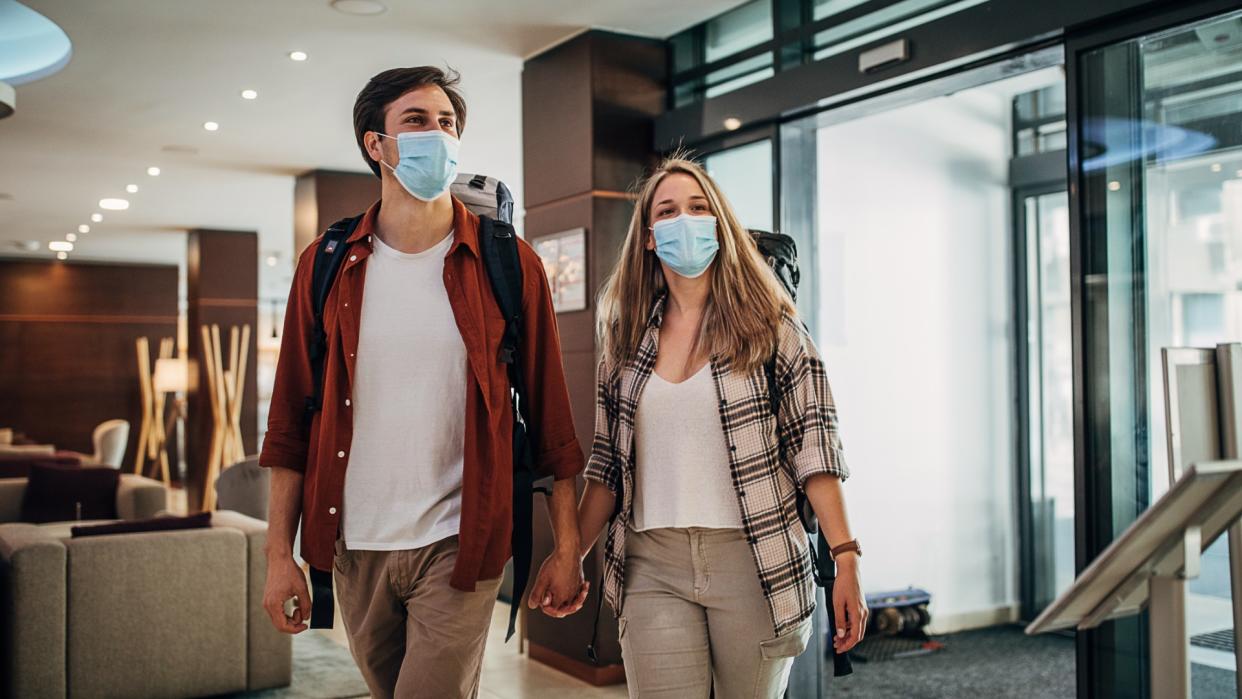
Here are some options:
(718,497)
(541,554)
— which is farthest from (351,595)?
(541,554)

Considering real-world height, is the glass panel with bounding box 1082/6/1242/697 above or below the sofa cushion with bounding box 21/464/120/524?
above

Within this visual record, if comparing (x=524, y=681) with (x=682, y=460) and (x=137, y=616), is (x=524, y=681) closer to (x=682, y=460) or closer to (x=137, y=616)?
(x=137, y=616)

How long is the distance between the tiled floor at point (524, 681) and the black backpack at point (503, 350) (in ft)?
8.40

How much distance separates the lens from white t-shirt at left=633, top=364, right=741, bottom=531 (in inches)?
86.4

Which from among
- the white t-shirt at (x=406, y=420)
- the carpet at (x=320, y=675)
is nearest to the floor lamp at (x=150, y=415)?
the carpet at (x=320, y=675)

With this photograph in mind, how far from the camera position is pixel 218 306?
38.3 ft

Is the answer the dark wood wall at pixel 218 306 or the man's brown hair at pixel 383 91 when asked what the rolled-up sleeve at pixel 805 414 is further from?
the dark wood wall at pixel 218 306

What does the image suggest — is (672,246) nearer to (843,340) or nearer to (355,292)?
(355,292)

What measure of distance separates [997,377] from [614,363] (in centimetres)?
452

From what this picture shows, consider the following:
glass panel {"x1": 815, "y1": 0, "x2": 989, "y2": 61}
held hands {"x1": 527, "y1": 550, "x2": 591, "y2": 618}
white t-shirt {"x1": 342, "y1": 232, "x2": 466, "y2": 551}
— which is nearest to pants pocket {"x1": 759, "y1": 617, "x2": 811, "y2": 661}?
held hands {"x1": 527, "y1": 550, "x2": 591, "y2": 618}

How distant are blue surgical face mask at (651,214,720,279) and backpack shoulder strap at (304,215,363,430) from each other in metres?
0.66

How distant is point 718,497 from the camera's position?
7.20 feet

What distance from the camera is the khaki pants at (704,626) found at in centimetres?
217

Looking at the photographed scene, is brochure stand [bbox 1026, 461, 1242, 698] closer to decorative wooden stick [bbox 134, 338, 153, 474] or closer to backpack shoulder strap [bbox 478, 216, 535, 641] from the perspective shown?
backpack shoulder strap [bbox 478, 216, 535, 641]
